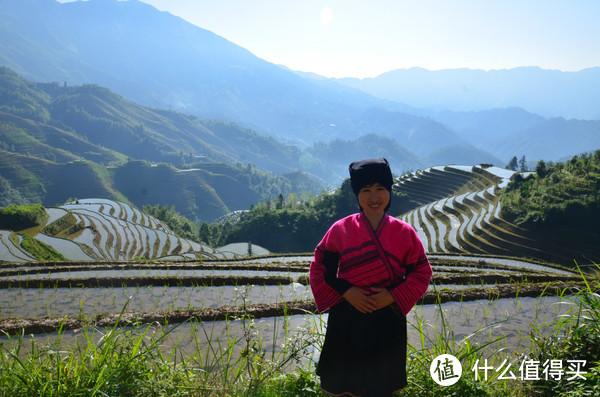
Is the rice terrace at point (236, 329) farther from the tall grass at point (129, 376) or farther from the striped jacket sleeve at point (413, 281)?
the striped jacket sleeve at point (413, 281)

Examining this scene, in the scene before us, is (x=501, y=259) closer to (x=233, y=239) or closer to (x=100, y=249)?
(x=100, y=249)

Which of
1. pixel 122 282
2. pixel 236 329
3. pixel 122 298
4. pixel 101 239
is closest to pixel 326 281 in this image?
pixel 236 329

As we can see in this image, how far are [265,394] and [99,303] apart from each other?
4709 mm

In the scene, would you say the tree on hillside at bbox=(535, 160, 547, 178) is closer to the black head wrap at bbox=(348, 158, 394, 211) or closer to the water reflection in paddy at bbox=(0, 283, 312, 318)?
the water reflection in paddy at bbox=(0, 283, 312, 318)

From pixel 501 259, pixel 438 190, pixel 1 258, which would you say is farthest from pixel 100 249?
pixel 438 190

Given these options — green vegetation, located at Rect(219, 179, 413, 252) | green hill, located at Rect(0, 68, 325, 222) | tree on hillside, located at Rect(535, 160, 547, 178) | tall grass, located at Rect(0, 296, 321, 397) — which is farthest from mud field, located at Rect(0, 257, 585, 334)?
green hill, located at Rect(0, 68, 325, 222)

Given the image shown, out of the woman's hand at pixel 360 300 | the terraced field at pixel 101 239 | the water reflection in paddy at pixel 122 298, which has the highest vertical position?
the woman's hand at pixel 360 300

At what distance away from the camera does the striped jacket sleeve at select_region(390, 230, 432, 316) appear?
2.41 meters

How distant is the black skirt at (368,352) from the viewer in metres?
2.46

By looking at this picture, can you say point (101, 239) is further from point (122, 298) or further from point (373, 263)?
point (373, 263)

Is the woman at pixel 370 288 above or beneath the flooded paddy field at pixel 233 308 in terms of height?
above

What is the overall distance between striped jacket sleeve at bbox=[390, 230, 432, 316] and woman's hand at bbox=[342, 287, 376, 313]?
6.1 inches

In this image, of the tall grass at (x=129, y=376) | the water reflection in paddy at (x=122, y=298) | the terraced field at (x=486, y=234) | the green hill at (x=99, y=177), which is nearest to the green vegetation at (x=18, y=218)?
the water reflection in paddy at (x=122, y=298)

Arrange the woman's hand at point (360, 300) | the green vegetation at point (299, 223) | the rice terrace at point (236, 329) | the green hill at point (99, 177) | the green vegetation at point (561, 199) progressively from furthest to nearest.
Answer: the green hill at point (99, 177), the green vegetation at point (299, 223), the green vegetation at point (561, 199), the rice terrace at point (236, 329), the woman's hand at point (360, 300)
